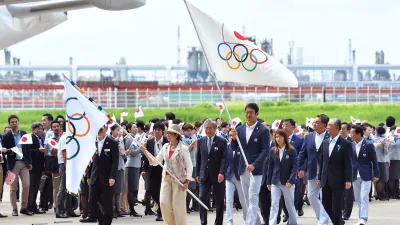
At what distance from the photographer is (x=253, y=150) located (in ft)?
50.9

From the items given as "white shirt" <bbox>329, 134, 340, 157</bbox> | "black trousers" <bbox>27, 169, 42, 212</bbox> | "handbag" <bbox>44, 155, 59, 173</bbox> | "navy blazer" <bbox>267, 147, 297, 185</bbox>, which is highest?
"white shirt" <bbox>329, 134, 340, 157</bbox>

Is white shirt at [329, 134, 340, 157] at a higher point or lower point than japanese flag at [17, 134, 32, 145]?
higher

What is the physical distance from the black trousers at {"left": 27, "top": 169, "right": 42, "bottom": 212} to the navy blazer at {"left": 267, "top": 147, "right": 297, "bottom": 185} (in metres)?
5.32

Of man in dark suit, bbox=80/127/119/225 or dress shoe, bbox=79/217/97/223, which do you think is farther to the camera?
dress shoe, bbox=79/217/97/223

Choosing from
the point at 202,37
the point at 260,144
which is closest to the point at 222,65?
the point at 202,37

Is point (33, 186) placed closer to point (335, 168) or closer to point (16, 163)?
point (16, 163)

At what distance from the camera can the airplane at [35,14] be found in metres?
16.0

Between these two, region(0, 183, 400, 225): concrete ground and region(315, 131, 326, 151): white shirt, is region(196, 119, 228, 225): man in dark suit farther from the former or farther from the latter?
region(315, 131, 326, 151): white shirt

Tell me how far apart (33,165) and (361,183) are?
585cm

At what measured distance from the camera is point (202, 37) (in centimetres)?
1628

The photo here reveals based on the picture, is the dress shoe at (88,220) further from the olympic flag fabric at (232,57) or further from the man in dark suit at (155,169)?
the olympic flag fabric at (232,57)

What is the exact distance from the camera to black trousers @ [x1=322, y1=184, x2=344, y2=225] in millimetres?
15359

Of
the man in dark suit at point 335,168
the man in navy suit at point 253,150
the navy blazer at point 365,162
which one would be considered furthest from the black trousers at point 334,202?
the navy blazer at point 365,162

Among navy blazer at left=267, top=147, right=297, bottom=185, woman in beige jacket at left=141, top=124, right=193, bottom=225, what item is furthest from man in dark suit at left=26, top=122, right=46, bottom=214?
navy blazer at left=267, top=147, right=297, bottom=185
